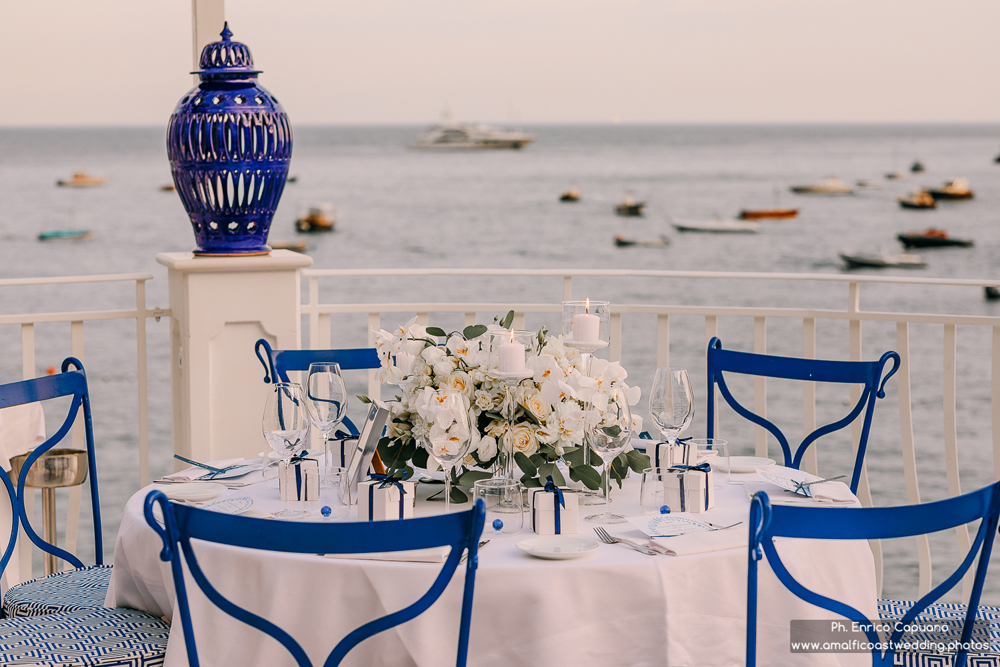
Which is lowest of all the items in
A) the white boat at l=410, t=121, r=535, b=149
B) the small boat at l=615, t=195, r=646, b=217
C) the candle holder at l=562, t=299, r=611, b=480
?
the candle holder at l=562, t=299, r=611, b=480

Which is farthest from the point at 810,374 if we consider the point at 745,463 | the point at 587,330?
the point at 587,330

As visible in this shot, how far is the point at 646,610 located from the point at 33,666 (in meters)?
1.14

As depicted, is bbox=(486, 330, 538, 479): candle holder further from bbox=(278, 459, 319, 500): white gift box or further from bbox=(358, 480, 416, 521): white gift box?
bbox=(278, 459, 319, 500): white gift box

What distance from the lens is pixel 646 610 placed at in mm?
1579

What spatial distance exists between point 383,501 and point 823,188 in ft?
99.9

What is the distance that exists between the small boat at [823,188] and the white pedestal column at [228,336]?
28907 millimetres

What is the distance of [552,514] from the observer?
5.68 ft

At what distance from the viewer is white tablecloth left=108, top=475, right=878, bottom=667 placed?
5.07ft

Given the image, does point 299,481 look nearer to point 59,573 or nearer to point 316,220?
point 59,573

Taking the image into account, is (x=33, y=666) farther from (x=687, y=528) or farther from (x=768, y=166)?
(x=768, y=166)

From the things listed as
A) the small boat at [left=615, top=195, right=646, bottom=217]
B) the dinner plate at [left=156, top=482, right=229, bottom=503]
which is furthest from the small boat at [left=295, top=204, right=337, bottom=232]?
the dinner plate at [left=156, top=482, right=229, bottom=503]

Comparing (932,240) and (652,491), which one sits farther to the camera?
(932,240)

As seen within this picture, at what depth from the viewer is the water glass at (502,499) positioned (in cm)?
180

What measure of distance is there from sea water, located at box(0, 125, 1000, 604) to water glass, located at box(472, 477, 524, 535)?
1961 centimetres
